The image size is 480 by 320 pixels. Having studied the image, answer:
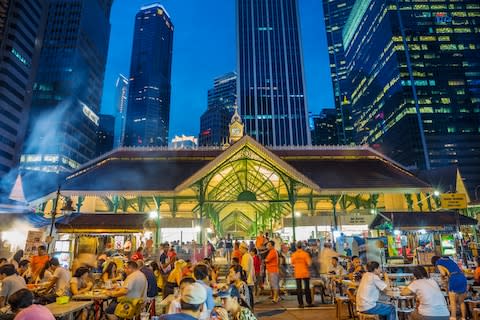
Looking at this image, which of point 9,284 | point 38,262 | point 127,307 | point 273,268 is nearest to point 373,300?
point 127,307

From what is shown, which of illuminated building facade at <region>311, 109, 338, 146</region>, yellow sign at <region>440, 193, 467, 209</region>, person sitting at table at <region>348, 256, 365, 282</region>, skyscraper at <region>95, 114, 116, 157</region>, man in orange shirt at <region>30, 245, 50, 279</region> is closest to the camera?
person sitting at table at <region>348, 256, 365, 282</region>

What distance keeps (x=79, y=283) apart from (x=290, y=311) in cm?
610

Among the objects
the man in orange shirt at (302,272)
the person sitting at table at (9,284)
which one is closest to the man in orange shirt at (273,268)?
the man in orange shirt at (302,272)

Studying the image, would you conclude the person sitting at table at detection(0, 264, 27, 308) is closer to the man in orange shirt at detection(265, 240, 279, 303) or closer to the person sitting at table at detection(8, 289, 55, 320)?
the person sitting at table at detection(8, 289, 55, 320)

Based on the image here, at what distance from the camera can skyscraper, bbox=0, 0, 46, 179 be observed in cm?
7231

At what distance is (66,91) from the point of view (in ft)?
323

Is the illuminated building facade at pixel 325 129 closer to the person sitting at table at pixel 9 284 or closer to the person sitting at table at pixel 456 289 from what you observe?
the person sitting at table at pixel 456 289

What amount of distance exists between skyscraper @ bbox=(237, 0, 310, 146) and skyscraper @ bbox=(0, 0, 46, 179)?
221 ft

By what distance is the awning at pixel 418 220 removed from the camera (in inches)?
640

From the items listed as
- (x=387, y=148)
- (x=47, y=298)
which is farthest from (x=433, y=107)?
(x=47, y=298)

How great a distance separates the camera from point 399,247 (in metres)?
13.7

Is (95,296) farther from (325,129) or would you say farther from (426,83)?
(325,129)

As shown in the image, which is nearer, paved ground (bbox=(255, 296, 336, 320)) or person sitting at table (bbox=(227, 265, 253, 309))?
person sitting at table (bbox=(227, 265, 253, 309))

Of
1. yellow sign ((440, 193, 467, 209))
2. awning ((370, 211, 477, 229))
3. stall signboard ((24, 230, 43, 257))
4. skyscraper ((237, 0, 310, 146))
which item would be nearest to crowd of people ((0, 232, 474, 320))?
stall signboard ((24, 230, 43, 257))
